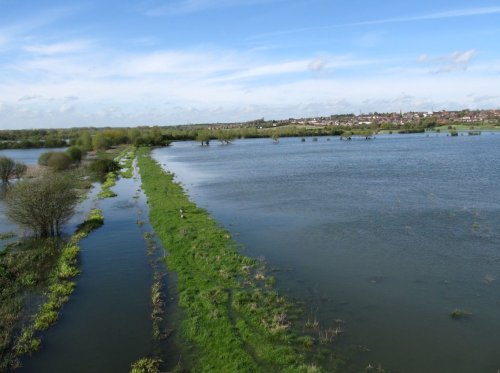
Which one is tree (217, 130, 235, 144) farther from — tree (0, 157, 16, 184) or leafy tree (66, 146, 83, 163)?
tree (0, 157, 16, 184)

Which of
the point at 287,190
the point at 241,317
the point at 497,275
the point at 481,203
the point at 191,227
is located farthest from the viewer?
the point at 287,190

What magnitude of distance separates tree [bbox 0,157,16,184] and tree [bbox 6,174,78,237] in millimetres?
34222

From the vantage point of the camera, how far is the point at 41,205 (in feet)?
93.6

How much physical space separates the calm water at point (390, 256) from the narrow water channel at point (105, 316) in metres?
6.30

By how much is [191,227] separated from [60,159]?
49.3 metres

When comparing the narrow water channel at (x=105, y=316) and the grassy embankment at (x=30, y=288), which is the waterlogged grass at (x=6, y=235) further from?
the narrow water channel at (x=105, y=316)

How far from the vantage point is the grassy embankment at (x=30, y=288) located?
1512 centimetres

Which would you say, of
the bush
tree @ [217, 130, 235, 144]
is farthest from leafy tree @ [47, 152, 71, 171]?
tree @ [217, 130, 235, 144]

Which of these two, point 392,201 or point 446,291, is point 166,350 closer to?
point 446,291

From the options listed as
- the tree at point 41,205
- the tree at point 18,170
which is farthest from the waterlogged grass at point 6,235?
the tree at point 18,170

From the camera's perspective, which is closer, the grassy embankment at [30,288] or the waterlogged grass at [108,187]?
the grassy embankment at [30,288]

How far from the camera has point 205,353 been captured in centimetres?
1403

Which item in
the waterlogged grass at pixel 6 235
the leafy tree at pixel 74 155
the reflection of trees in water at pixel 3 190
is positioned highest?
the leafy tree at pixel 74 155

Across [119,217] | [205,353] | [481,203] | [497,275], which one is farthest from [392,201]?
[205,353]
